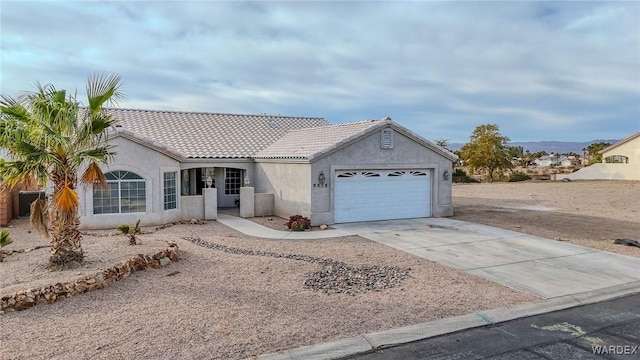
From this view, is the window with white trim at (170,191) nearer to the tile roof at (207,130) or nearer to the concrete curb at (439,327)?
the tile roof at (207,130)

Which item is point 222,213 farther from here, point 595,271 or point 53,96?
point 595,271

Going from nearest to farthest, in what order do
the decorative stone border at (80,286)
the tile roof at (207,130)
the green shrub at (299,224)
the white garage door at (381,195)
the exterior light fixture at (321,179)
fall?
the decorative stone border at (80,286) → the green shrub at (299,224) → the exterior light fixture at (321,179) → the white garage door at (381,195) → the tile roof at (207,130)

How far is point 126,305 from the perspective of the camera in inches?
314

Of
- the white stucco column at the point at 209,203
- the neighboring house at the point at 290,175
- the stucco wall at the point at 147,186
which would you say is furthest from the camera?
the white stucco column at the point at 209,203

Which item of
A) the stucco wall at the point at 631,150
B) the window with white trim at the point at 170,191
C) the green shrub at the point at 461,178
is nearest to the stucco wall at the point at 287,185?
the window with white trim at the point at 170,191

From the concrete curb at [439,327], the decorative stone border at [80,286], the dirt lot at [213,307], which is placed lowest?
the concrete curb at [439,327]

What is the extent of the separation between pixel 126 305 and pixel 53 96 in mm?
4936

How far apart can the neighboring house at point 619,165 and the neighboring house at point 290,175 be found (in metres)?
37.9

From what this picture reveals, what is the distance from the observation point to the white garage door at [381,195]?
18.3 meters

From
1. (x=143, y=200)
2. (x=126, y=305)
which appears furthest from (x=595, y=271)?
(x=143, y=200)

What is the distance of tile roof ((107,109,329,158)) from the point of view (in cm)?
2205

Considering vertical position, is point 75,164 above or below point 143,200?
above

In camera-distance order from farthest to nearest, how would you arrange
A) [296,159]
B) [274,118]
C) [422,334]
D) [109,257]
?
[274,118] < [296,159] < [109,257] < [422,334]

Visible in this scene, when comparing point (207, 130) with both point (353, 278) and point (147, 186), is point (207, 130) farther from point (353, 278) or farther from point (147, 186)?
point (353, 278)
